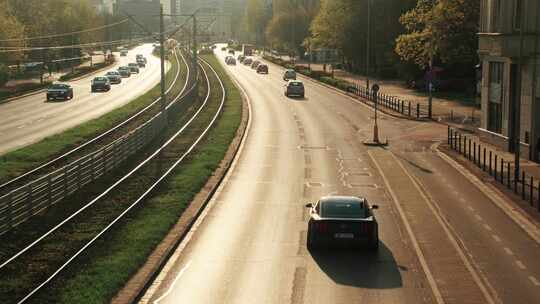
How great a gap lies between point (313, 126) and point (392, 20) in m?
56.3

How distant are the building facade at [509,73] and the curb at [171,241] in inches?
517

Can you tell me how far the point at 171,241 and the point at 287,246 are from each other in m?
3.14

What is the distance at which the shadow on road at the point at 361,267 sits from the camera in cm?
2025

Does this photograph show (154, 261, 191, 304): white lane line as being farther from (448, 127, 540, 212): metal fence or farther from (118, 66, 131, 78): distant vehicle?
(118, 66, 131, 78): distant vehicle

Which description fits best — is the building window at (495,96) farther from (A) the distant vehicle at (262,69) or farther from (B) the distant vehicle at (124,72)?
(B) the distant vehicle at (124,72)

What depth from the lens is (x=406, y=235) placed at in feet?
83.8

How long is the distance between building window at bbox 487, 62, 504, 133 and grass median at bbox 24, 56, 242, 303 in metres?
15.5

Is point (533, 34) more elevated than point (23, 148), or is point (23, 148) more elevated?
point (533, 34)

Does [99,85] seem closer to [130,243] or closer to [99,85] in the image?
[99,85]

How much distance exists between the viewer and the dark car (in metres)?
22.4

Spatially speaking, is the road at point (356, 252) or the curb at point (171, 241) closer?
the curb at point (171, 241)

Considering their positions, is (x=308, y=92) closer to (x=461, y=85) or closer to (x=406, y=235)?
(x=461, y=85)

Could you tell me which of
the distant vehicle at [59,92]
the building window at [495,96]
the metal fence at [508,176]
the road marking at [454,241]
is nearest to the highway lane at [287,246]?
the road marking at [454,241]

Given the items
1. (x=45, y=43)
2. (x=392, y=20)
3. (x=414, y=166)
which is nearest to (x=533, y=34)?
(x=414, y=166)
